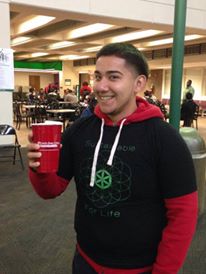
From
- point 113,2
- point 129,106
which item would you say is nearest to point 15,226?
point 129,106

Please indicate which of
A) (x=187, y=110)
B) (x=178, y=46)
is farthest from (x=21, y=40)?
(x=178, y=46)

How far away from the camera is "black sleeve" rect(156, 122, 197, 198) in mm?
1033

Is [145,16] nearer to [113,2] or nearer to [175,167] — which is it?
[113,2]

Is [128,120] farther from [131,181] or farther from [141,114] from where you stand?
[131,181]

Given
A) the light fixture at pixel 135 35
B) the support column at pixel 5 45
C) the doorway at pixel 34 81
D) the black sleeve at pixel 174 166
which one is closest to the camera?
the black sleeve at pixel 174 166

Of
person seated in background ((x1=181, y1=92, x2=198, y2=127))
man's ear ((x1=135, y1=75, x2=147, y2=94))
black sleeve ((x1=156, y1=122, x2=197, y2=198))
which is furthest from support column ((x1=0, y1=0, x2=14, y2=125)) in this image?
person seated in background ((x1=181, y1=92, x2=198, y2=127))

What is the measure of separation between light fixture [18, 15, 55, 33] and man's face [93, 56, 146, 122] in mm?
7769

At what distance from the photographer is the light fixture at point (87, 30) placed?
9375 mm

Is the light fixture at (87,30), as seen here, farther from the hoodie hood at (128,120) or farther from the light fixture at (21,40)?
the hoodie hood at (128,120)

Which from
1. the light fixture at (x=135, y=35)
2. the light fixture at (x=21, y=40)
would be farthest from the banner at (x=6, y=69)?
the light fixture at (x=21, y=40)

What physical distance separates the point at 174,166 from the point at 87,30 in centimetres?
945

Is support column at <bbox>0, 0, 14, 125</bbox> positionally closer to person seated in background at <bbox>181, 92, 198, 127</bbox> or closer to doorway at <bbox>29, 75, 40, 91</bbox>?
person seated in background at <bbox>181, 92, 198, 127</bbox>

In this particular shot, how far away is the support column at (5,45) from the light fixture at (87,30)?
4334 millimetres

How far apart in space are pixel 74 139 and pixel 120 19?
571 centimetres
